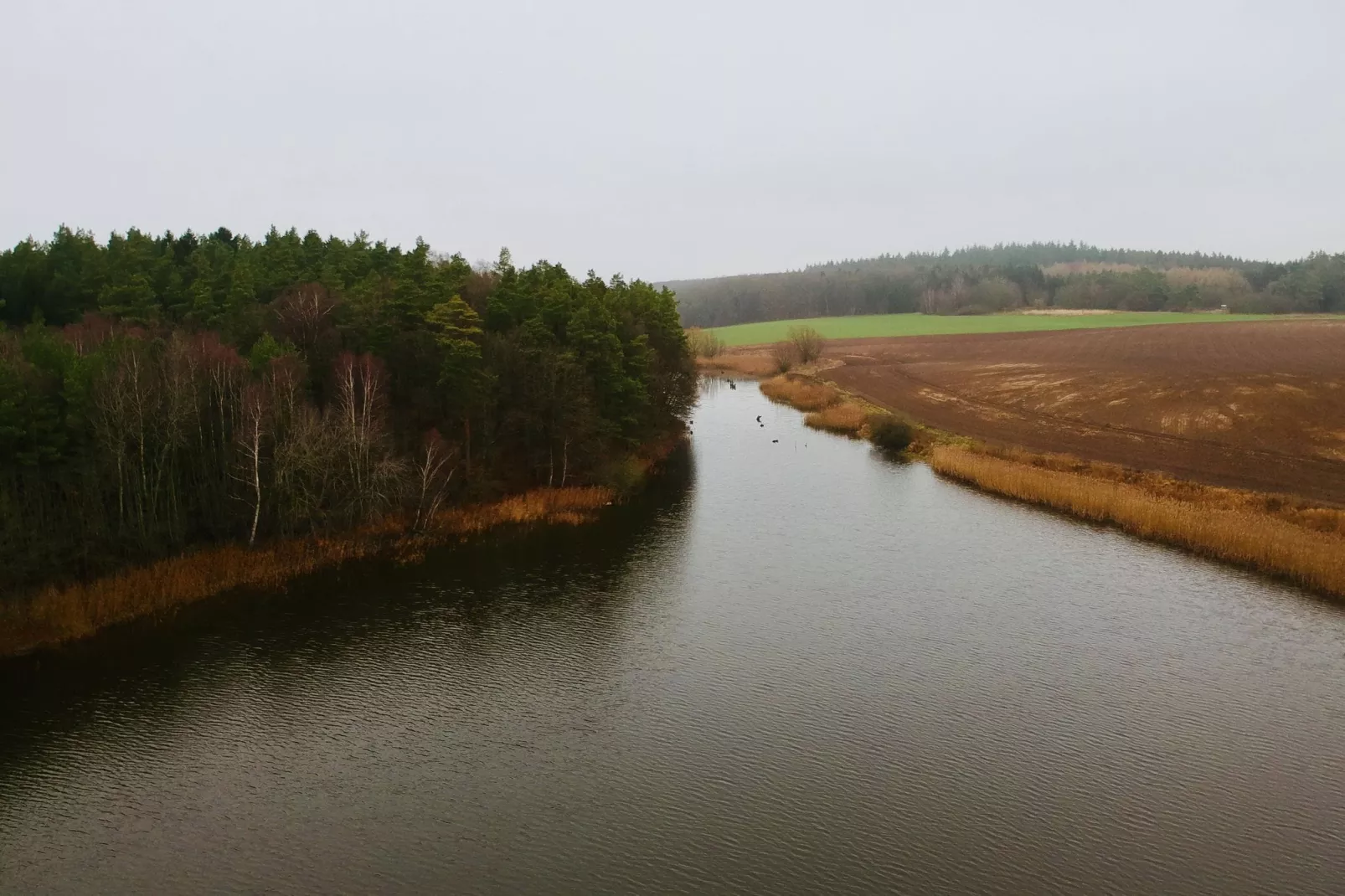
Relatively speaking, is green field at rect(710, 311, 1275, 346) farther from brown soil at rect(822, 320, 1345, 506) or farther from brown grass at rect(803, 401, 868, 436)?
brown grass at rect(803, 401, 868, 436)

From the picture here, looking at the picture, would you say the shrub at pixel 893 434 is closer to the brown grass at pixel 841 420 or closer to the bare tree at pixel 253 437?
the brown grass at pixel 841 420

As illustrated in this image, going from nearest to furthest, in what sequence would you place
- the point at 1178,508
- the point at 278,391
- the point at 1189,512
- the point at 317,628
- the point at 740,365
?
the point at 317,628
the point at 278,391
the point at 1189,512
the point at 1178,508
the point at 740,365

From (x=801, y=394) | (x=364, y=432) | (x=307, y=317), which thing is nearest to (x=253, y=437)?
(x=364, y=432)

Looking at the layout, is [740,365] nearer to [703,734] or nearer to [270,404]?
[270,404]

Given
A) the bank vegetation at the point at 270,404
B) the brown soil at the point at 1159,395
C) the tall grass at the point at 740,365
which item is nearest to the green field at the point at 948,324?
the brown soil at the point at 1159,395

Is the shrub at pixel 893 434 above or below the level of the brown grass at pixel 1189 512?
above

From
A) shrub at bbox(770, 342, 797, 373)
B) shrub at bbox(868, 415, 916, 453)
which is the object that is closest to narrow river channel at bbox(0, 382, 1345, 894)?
shrub at bbox(868, 415, 916, 453)
